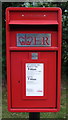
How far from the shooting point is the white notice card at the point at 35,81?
2.44m

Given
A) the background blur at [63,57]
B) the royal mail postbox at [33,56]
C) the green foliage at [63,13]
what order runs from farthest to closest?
the green foliage at [63,13] → the background blur at [63,57] → the royal mail postbox at [33,56]

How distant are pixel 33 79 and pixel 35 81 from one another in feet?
0.12

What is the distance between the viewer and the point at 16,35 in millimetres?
2412

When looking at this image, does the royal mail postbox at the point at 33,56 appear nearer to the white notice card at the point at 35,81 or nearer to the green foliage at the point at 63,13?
the white notice card at the point at 35,81

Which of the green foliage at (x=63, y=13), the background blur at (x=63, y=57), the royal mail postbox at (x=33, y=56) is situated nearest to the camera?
the royal mail postbox at (x=33, y=56)

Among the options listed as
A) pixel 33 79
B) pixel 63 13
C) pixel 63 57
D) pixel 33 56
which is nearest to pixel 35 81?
pixel 33 79

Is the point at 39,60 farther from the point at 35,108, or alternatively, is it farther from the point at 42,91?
the point at 35,108

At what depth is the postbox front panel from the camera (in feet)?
7.93

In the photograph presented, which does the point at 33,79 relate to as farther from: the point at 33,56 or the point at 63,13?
the point at 63,13

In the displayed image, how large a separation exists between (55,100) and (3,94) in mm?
3495

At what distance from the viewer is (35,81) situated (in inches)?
97.1

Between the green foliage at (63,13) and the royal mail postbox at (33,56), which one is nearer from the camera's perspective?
the royal mail postbox at (33,56)

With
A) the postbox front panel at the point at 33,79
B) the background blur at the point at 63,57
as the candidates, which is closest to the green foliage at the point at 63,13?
the background blur at the point at 63,57

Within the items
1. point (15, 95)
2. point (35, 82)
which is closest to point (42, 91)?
point (35, 82)
